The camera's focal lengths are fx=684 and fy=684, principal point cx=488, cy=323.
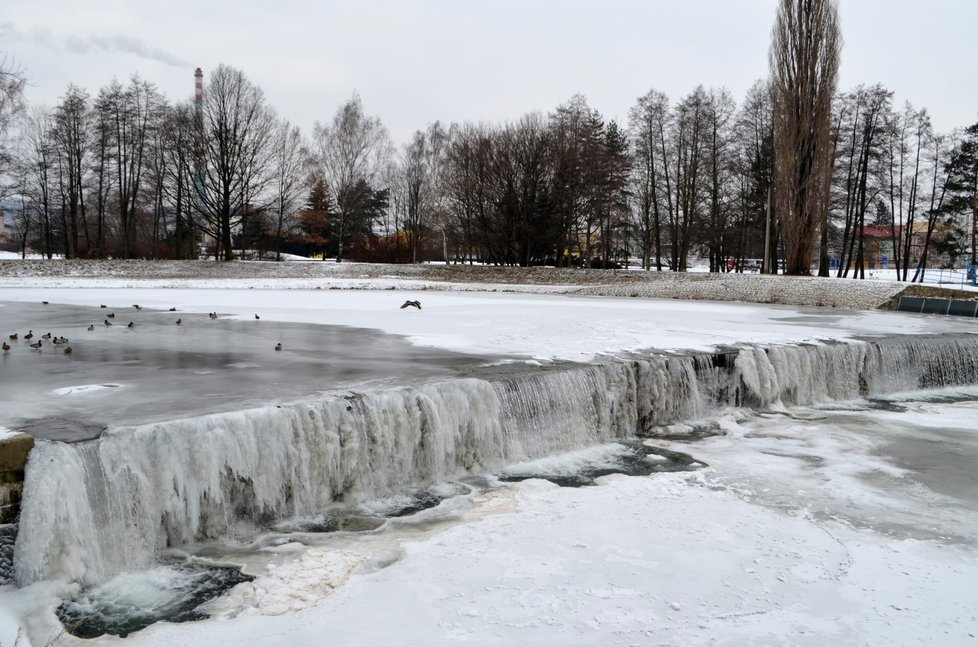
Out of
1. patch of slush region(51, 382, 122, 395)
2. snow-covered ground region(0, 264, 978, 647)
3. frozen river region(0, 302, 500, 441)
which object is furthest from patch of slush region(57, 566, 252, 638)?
patch of slush region(51, 382, 122, 395)

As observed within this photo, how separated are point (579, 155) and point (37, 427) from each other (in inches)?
1383

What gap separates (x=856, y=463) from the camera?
7.03 meters

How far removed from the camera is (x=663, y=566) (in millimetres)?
4574

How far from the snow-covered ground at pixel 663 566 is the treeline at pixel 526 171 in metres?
31.0

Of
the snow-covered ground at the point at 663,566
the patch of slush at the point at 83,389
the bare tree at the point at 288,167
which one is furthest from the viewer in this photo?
the bare tree at the point at 288,167

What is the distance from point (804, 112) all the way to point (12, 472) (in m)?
30.2

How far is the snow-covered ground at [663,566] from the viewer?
12.2ft

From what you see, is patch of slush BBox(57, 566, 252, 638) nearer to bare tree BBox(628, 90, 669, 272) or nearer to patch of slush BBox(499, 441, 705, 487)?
patch of slush BBox(499, 441, 705, 487)

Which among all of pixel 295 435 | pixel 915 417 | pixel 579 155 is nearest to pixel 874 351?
pixel 915 417

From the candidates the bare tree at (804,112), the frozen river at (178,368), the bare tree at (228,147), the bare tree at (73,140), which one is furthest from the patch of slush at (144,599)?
the bare tree at (73,140)

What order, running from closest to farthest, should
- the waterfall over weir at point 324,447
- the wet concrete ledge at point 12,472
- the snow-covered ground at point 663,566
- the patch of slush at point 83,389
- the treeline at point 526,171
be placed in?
the snow-covered ground at point 663,566
the wet concrete ledge at point 12,472
the waterfall over weir at point 324,447
the patch of slush at point 83,389
the treeline at point 526,171

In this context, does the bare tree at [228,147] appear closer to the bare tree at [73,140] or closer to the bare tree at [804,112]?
the bare tree at [73,140]

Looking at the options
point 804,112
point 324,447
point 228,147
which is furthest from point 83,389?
point 228,147

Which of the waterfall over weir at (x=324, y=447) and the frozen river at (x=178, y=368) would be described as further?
the frozen river at (x=178, y=368)
